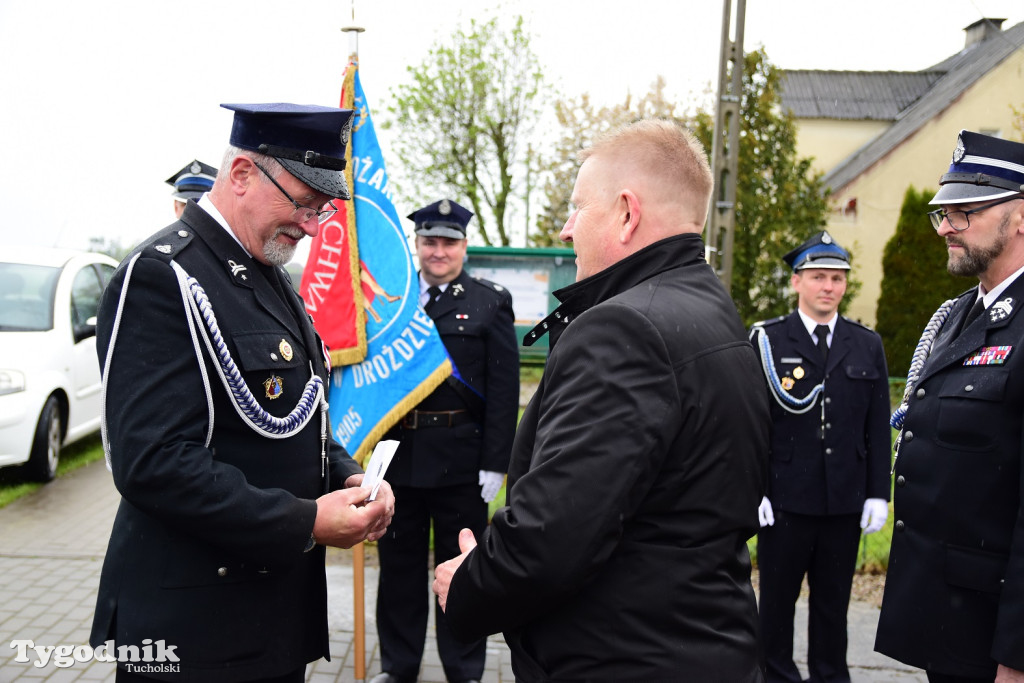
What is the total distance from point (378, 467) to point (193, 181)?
3290 millimetres

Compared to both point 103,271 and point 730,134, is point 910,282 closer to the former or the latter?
point 730,134

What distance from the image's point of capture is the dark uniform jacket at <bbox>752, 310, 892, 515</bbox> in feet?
12.8

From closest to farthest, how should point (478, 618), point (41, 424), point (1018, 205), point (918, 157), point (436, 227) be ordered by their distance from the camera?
point (478, 618) → point (1018, 205) → point (436, 227) → point (41, 424) → point (918, 157)

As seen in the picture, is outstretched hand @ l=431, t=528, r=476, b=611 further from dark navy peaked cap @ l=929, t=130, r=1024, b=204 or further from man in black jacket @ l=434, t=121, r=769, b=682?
dark navy peaked cap @ l=929, t=130, r=1024, b=204

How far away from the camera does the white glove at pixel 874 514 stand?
13.0 ft

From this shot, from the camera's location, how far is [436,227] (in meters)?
4.22

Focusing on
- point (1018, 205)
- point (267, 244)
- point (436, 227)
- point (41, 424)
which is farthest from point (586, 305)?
point (41, 424)

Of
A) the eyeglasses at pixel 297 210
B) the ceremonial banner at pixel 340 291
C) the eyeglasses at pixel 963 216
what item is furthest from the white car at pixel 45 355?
the eyeglasses at pixel 963 216

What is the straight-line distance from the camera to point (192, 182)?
15.9 ft

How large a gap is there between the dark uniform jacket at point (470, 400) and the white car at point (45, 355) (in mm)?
3821

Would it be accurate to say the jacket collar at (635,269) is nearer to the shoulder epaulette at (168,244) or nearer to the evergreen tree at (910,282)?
the shoulder epaulette at (168,244)

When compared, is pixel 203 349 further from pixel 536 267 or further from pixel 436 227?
pixel 536 267

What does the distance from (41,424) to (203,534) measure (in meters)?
5.34

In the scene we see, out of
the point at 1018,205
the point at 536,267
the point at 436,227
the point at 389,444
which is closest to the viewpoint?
the point at 389,444
